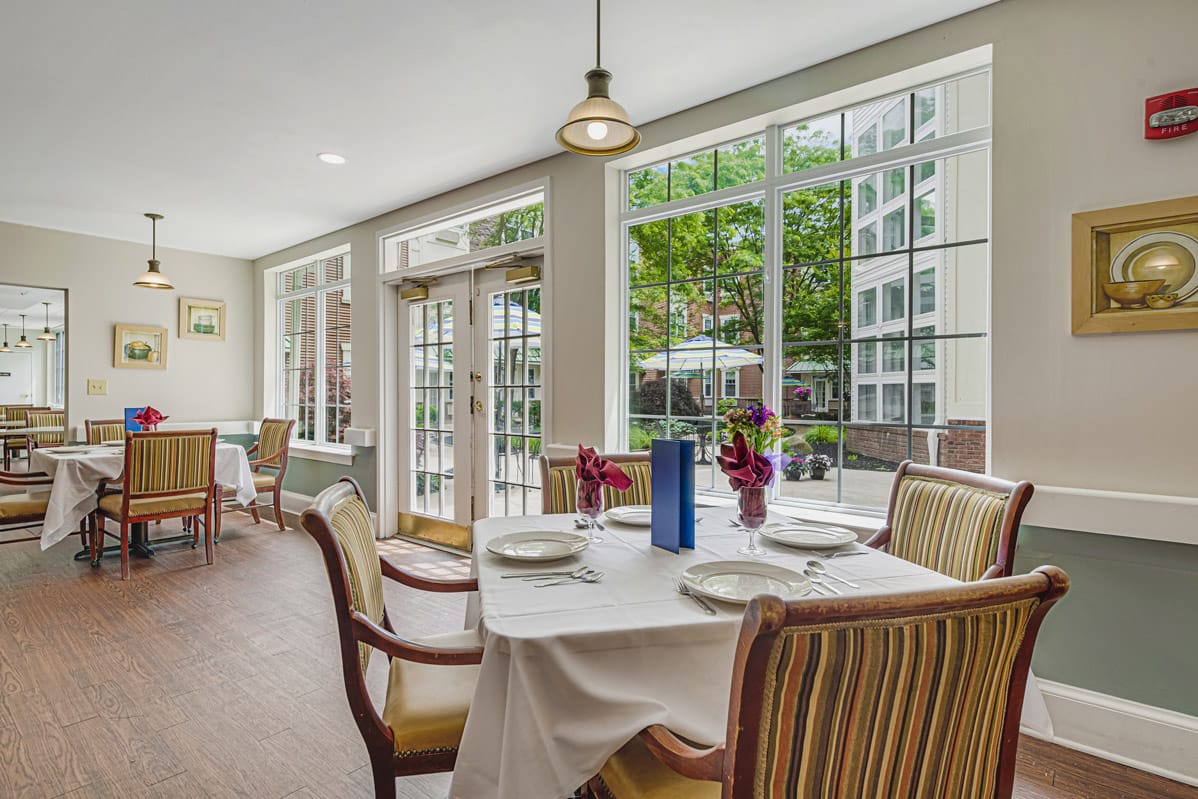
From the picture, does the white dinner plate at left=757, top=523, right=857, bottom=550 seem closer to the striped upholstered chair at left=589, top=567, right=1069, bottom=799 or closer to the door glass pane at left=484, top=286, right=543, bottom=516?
the striped upholstered chair at left=589, top=567, right=1069, bottom=799

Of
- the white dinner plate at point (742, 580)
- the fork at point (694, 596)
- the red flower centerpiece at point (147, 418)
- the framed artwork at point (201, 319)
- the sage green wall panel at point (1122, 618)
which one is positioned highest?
the framed artwork at point (201, 319)

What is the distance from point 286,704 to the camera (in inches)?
89.6

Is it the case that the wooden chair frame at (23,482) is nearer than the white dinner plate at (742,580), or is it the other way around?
the white dinner plate at (742,580)

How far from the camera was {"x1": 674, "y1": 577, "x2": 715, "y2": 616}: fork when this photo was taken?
121 centimetres

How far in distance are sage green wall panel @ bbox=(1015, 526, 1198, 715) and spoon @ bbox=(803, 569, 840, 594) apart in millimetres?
1244

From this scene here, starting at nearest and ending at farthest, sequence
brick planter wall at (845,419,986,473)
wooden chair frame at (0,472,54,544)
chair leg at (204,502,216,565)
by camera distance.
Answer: brick planter wall at (845,419,986,473)
wooden chair frame at (0,472,54,544)
chair leg at (204,502,216,565)

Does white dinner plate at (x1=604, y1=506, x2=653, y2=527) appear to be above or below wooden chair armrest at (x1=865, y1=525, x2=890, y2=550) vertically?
above

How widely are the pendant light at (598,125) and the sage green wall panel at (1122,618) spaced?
2.01m

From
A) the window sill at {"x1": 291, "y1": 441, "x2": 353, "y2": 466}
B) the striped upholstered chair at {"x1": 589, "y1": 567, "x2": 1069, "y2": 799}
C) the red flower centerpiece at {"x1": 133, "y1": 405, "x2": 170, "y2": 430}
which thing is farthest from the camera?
the window sill at {"x1": 291, "y1": 441, "x2": 353, "y2": 466}

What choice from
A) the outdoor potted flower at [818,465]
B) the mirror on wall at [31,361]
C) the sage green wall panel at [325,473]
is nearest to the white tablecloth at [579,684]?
the outdoor potted flower at [818,465]

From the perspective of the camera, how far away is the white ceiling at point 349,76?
232cm

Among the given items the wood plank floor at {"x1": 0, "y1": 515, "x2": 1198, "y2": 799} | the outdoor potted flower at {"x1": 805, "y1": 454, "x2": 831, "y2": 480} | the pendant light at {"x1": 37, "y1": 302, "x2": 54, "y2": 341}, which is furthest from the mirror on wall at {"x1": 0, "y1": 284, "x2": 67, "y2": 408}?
the outdoor potted flower at {"x1": 805, "y1": 454, "x2": 831, "y2": 480}

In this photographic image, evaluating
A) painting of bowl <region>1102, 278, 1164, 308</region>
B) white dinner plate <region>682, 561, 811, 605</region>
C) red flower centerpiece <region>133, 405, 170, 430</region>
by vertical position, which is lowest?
white dinner plate <region>682, 561, 811, 605</region>

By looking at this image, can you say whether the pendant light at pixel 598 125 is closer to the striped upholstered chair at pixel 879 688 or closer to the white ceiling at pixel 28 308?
the striped upholstered chair at pixel 879 688
